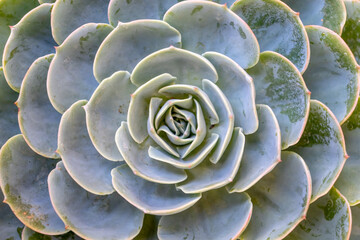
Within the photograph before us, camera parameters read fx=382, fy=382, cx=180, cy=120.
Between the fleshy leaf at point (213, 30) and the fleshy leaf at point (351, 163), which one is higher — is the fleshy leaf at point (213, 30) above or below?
above

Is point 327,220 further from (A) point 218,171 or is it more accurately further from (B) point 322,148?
(A) point 218,171

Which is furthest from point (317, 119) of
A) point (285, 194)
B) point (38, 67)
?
point (38, 67)

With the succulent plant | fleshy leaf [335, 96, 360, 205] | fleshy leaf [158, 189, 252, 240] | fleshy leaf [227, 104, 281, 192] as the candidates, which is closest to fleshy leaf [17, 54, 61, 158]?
the succulent plant

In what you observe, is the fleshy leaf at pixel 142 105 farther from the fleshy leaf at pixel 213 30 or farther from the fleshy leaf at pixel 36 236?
the fleshy leaf at pixel 36 236

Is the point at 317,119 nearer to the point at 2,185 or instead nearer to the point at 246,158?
the point at 246,158

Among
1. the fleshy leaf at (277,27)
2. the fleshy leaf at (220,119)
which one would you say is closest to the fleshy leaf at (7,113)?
the fleshy leaf at (220,119)
